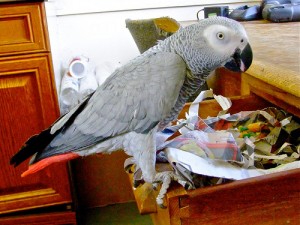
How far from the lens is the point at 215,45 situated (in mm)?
551

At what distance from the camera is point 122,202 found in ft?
4.53

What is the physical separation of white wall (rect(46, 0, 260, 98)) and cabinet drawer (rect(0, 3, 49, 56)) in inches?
22.2

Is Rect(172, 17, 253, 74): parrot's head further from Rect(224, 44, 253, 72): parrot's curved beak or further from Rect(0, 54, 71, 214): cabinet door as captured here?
Rect(0, 54, 71, 214): cabinet door

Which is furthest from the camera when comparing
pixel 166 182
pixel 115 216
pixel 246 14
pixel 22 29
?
pixel 246 14

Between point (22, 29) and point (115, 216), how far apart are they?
2.48 ft

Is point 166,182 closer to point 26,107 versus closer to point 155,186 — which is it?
point 155,186

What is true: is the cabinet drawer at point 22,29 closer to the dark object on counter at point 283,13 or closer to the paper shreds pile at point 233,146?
the paper shreds pile at point 233,146

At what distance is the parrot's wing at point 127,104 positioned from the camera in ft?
1.85

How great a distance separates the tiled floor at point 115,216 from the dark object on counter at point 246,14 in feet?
2.97

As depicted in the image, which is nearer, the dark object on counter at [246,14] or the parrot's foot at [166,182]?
the parrot's foot at [166,182]

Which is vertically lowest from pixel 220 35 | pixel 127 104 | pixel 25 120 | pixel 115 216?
pixel 115 216

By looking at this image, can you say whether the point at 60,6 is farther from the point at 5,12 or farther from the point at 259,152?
the point at 259,152

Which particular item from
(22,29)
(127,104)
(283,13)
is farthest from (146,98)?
(283,13)

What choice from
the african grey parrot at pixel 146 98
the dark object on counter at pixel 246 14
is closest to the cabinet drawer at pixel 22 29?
the african grey parrot at pixel 146 98
